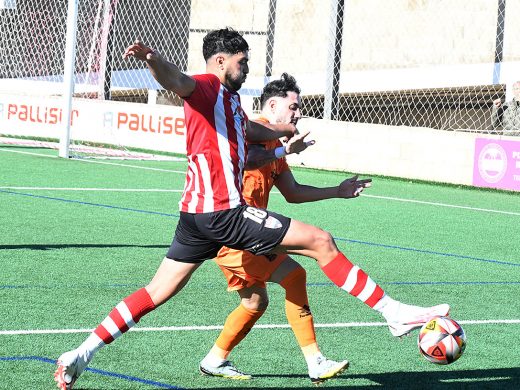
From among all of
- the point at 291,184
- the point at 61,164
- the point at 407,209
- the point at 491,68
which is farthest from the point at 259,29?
the point at 291,184

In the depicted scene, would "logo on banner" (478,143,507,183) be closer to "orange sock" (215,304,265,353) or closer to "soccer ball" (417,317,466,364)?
"orange sock" (215,304,265,353)

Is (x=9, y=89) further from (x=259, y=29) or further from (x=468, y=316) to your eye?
(x=468, y=316)

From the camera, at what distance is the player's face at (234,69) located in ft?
18.3

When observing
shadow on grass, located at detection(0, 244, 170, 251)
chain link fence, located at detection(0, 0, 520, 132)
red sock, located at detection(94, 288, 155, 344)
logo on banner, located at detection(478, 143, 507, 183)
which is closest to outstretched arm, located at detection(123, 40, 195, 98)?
red sock, located at detection(94, 288, 155, 344)

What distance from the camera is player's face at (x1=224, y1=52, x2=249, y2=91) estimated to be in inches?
220

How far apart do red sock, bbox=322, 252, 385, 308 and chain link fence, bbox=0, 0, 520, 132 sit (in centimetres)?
1626

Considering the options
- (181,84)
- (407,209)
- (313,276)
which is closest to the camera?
(181,84)

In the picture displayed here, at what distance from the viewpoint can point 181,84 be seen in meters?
5.25

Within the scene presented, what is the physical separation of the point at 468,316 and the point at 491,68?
16.3 metres

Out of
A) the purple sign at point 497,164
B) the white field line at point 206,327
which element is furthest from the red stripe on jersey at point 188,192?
the purple sign at point 497,164

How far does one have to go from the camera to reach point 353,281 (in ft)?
17.5

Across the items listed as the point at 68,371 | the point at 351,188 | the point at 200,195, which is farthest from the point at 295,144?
the point at 68,371

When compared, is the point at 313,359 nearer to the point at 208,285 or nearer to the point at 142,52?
the point at 142,52

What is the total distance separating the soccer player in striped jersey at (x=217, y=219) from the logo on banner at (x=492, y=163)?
12531 millimetres
